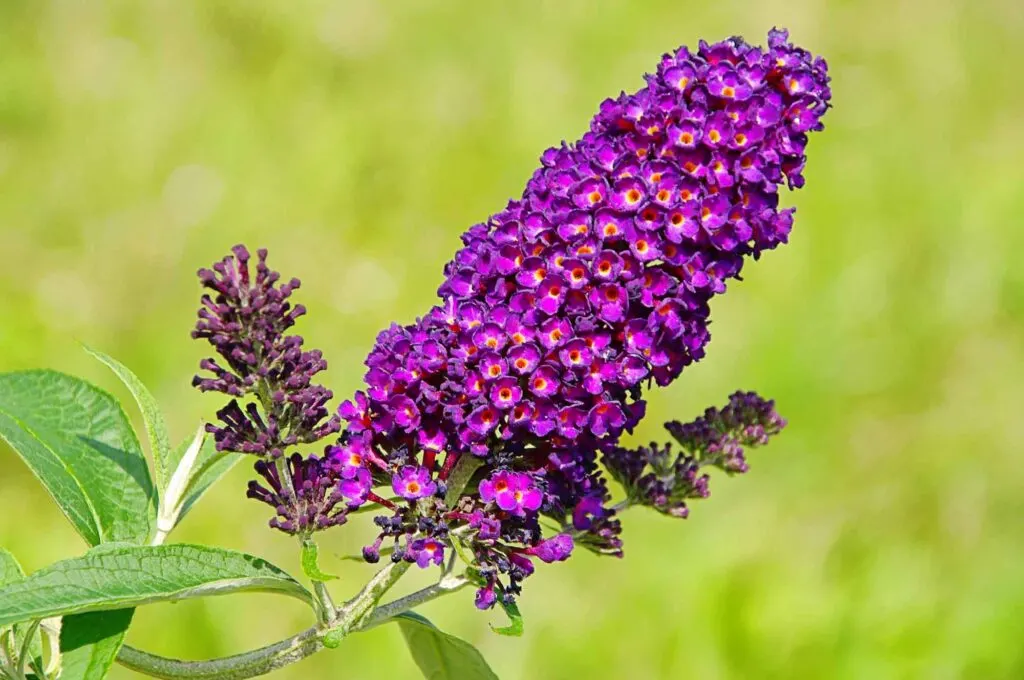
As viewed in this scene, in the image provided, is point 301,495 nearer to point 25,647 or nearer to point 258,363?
point 258,363

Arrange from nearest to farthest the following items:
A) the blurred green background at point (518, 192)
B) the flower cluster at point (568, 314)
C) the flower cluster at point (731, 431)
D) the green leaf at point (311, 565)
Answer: the green leaf at point (311, 565)
the flower cluster at point (568, 314)
the flower cluster at point (731, 431)
the blurred green background at point (518, 192)

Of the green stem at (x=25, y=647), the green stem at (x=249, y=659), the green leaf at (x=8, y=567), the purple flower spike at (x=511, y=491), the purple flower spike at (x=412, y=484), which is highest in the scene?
the green leaf at (x=8, y=567)

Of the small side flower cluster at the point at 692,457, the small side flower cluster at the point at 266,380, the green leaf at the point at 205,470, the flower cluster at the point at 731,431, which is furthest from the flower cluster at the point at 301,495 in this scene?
the flower cluster at the point at 731,431

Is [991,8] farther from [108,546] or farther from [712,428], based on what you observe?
[108,546]

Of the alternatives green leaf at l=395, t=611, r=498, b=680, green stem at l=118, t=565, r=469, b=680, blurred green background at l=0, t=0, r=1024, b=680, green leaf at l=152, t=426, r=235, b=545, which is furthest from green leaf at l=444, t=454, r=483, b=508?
blurred green background at l=0, t=0, r=1024, b=680

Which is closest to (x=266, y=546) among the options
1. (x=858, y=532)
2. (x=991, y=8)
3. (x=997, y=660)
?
(x=858, y=532)

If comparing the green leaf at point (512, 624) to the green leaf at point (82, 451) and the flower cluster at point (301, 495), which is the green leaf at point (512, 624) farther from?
the green leaf at point (82, 451)
